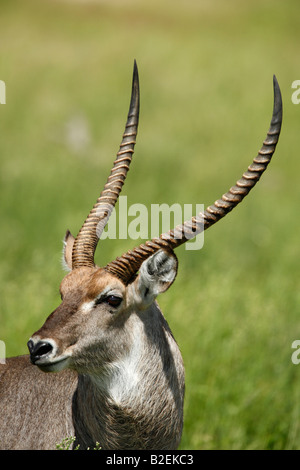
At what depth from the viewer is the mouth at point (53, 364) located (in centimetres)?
393

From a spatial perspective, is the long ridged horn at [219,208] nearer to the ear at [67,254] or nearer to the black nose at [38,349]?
the ear at [67,254]

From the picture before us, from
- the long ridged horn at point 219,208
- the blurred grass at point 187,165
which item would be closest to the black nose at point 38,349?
the long ridged horn at point 219,208

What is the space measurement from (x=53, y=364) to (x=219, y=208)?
142cm

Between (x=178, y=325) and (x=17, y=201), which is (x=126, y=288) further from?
(x=17, y=201)

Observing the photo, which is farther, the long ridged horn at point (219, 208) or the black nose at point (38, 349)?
the long ridged horn at point (219, 208)

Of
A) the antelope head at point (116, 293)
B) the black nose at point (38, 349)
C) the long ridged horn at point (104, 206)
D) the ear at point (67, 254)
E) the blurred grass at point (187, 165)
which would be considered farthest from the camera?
the blurred grass at point (187, 165)

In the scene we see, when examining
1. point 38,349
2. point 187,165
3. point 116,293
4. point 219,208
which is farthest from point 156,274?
point 187,165

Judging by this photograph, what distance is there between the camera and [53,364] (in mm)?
4000

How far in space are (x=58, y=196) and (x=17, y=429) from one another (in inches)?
311

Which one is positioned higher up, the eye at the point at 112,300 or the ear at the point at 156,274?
the ear at the point at 156,274

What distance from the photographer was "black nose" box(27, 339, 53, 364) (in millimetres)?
3900

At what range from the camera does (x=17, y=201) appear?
1155 centimetres

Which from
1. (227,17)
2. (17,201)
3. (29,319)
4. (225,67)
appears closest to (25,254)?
(17,201)
